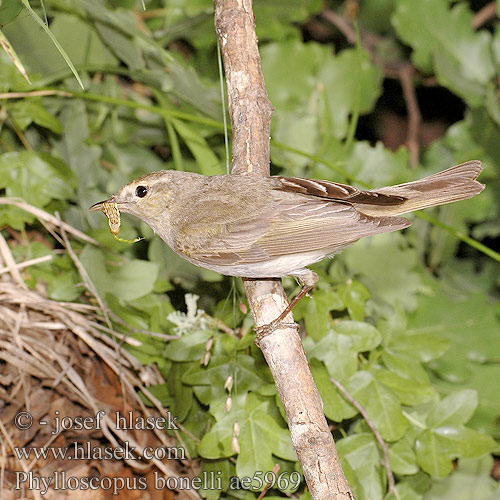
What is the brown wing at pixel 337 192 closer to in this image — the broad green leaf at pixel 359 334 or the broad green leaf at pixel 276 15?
the broad green leaf at pixel 359 334

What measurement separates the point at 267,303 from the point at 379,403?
578mm

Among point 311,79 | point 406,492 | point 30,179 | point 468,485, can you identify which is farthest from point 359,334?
point 311,79

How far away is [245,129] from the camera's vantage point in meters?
2.48

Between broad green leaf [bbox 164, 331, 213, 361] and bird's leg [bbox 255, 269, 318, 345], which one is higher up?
bird's leg [bbox 255, 269, 318, 345]

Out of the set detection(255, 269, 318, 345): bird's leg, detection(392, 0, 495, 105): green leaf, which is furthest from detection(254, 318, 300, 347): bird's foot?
detection(392, 0, 495, 105): green leaf

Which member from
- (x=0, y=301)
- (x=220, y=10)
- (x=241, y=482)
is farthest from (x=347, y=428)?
(x=220, y=10)

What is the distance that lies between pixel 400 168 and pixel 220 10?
51.9 inches

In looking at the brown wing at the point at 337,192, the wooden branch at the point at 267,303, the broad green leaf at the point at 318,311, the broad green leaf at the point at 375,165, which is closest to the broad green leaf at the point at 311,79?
the broad green leaf at the point at 375,165

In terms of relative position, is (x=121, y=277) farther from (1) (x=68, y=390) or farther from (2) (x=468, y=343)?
(2) (x=468, y=343)

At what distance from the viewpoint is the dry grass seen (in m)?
2.37

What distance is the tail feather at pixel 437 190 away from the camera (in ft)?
7.63

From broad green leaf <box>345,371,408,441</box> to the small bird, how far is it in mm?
399

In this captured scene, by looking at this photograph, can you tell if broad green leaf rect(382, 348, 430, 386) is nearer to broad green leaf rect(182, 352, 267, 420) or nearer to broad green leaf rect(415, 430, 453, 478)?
broad green leaf rect(415, 430, 453, 478)

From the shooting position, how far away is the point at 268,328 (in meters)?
2.16
